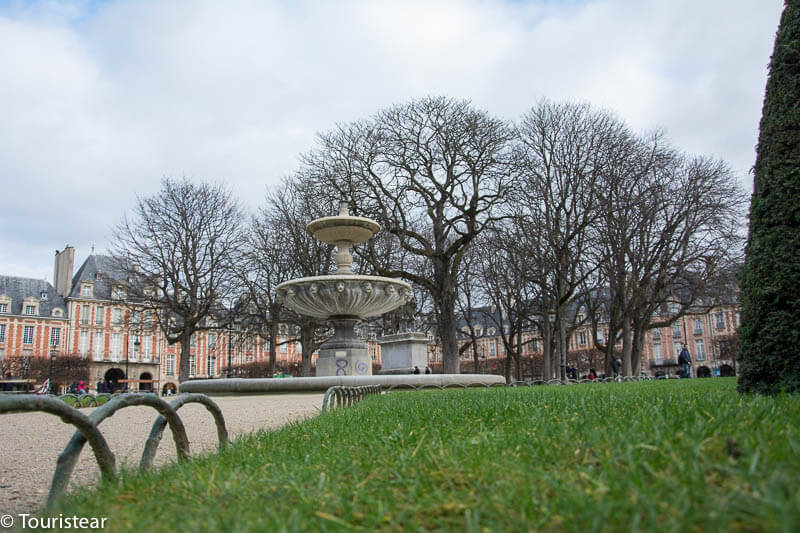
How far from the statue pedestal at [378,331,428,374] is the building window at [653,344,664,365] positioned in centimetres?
5604

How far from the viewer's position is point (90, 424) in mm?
2865

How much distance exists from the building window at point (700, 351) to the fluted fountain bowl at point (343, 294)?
63194 mm

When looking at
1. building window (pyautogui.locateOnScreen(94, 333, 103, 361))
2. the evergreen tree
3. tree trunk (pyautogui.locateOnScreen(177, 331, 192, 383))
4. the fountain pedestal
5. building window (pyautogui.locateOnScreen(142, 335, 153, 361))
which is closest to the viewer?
the evergreen tree

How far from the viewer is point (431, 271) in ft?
117

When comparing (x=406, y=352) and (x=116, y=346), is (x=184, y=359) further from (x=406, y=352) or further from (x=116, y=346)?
(x=116, y=346)

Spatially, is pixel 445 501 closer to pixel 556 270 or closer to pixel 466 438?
pixel 466 438

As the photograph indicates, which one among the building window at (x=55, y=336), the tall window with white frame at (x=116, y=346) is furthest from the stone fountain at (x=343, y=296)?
the building window at (x=55, y=336)

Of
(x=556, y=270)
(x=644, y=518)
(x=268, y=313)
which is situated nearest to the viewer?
(x=644, y=518)

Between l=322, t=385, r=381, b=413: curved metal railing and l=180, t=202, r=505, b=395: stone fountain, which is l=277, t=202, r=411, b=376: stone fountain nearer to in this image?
l=180, t=202, r=505, b=395: stone fountain

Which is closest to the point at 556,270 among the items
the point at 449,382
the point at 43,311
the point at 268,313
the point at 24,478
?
the point at 449,382

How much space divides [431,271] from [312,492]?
3350cm

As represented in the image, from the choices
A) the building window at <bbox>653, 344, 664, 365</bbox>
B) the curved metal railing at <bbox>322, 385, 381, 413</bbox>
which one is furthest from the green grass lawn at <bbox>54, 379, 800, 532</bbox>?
the building window at <bbox>653, 344, 664, 365</bbox>

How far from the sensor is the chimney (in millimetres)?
70562

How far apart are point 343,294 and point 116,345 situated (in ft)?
207
